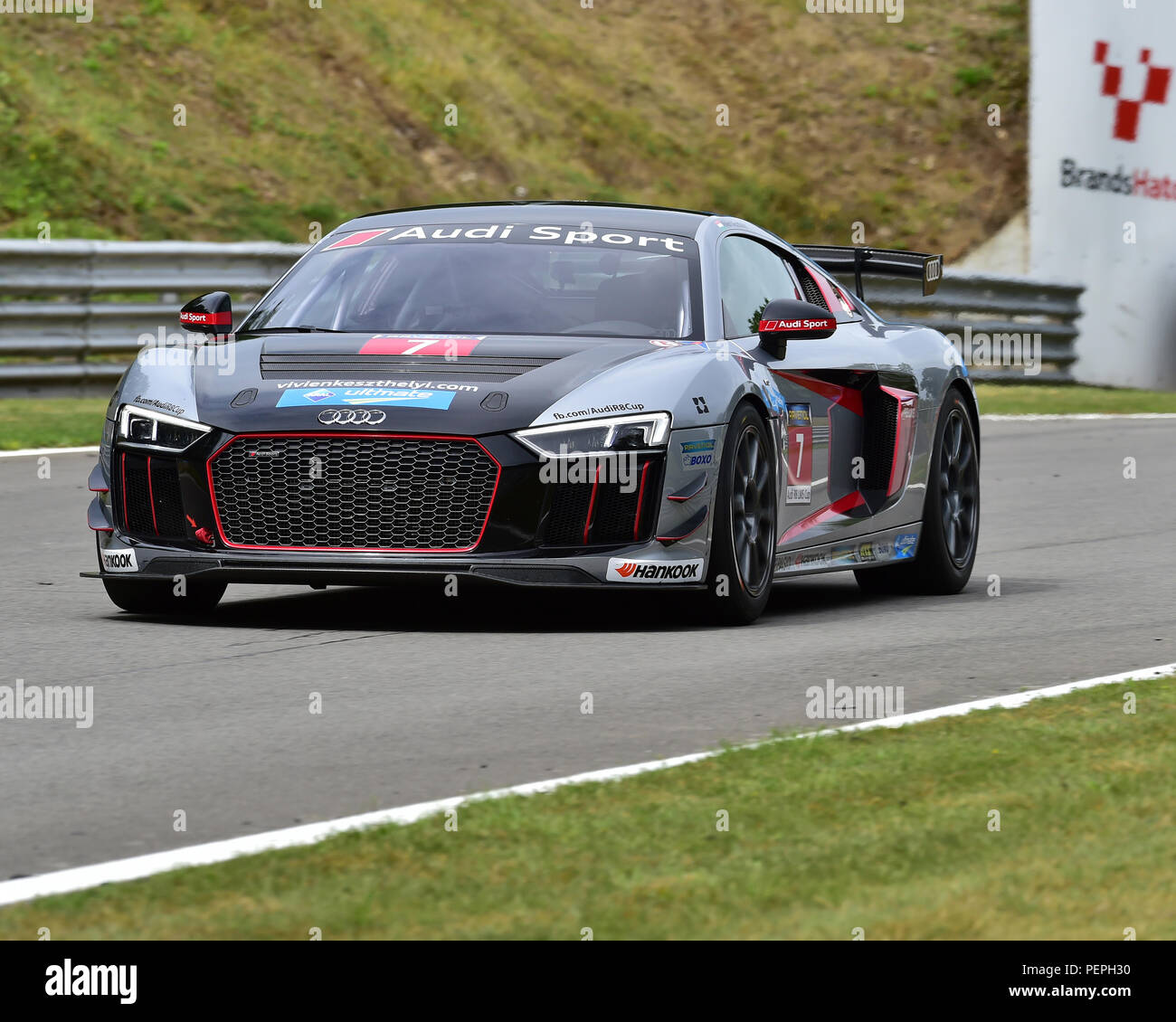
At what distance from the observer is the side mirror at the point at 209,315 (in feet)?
29.7

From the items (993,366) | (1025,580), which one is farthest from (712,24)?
(1025,580)

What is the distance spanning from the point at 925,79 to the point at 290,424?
1216 inches

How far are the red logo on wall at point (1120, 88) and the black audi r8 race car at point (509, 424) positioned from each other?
16.5 meters

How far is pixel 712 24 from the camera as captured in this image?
39.0m

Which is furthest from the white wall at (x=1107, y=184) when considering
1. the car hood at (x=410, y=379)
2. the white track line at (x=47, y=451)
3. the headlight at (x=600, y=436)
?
the headlight at (x=600, y=436)

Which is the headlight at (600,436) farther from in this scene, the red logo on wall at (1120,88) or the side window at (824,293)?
the red logo on wall at (1120,88)

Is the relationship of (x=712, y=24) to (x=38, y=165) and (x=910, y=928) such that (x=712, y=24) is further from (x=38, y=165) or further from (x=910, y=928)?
(x=910, y=928)

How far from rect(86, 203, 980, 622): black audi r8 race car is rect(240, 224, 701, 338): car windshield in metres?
0.01

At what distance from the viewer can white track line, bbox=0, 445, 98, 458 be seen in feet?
49.4

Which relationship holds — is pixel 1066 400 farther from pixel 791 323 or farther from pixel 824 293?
pixel 791 323

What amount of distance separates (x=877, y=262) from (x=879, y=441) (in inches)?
47.1
